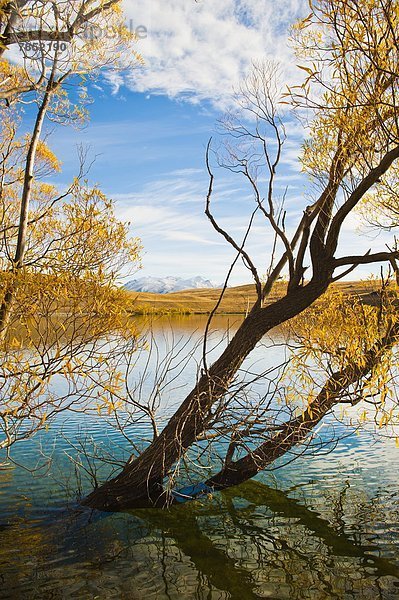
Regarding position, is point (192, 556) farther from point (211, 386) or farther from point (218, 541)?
point (211, 386)

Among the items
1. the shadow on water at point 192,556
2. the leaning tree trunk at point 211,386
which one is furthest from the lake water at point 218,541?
the leaning tree trunk at point 211,386

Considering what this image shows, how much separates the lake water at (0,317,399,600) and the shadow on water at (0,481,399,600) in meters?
0.01

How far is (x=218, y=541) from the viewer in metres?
6.32

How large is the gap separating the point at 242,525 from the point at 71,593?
251cm

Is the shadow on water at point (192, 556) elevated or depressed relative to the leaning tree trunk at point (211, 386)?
depressed

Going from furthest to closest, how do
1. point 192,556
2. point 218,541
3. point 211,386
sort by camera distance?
point 211,386
point 218,541
point 192,556

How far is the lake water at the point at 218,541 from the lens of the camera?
5254 millimetres

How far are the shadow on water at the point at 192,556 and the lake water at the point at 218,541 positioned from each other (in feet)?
0.04

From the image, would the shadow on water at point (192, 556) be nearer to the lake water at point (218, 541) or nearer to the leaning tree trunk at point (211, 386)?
the lake water at point (218, 541)

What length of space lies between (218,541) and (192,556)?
0.48m

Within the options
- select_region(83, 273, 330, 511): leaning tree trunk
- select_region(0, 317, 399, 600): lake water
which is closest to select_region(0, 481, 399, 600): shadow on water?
select_region(0, 317, 399, 600): lake water

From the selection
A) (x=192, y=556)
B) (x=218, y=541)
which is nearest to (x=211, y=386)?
(x=218, y=541)

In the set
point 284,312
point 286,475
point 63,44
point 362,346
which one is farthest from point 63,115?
point 286,475

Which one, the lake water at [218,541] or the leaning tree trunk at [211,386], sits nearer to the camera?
the lake water at [218,541]
